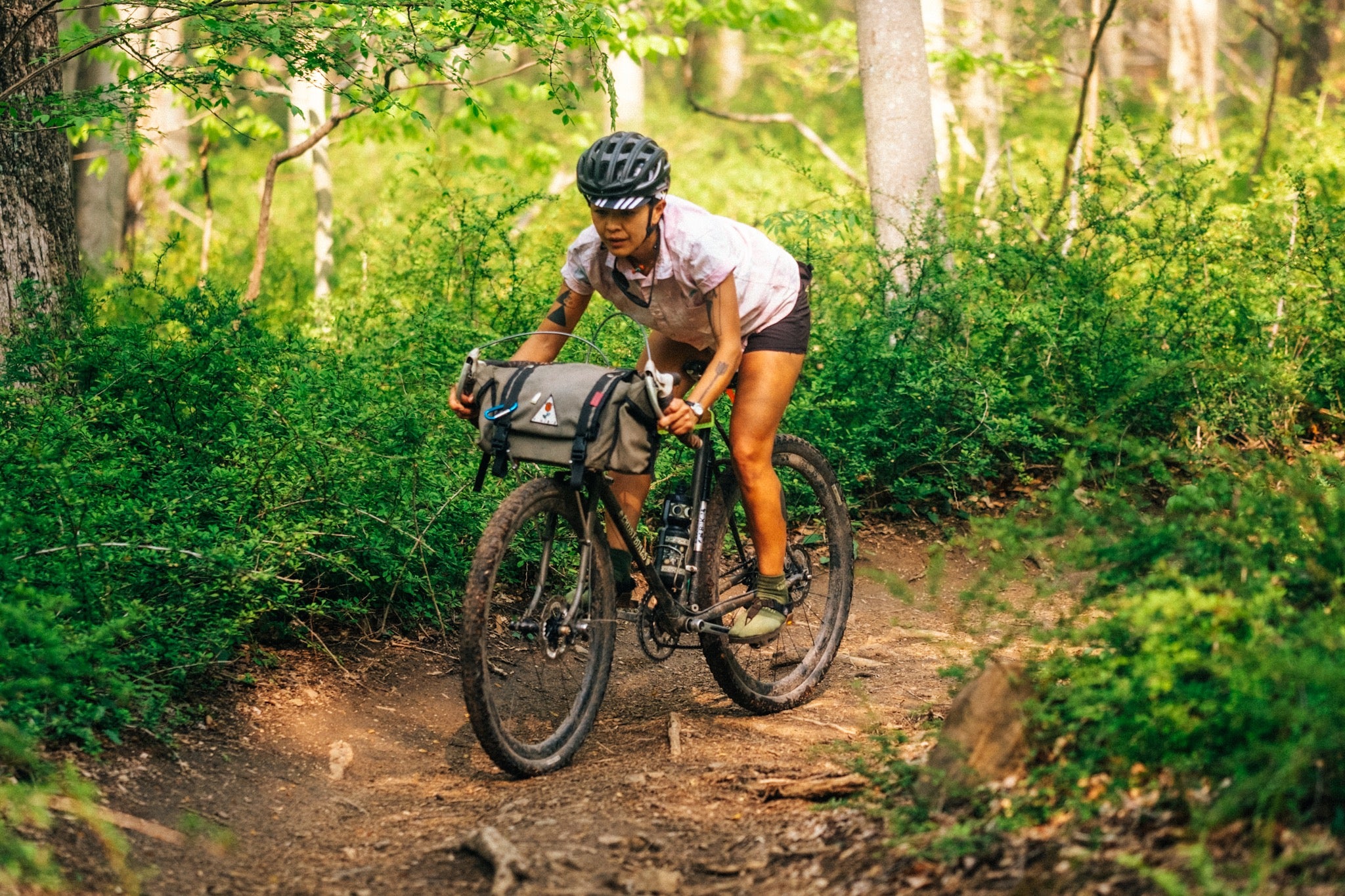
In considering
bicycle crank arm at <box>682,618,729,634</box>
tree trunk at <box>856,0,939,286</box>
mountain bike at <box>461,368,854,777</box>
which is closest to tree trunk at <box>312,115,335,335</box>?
tree trunk at <box>856,0,939,286</box>

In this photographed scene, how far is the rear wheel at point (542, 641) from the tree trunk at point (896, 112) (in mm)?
4333

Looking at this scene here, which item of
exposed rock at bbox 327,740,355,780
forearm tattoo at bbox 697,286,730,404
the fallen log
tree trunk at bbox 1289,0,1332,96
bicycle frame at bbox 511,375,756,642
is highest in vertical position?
tree trunk at bbox 1289,0,1332,96

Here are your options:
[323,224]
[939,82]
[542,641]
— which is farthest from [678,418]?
[939,82]

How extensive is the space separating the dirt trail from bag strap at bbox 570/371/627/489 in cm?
111

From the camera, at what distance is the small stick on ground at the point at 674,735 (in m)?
4.44

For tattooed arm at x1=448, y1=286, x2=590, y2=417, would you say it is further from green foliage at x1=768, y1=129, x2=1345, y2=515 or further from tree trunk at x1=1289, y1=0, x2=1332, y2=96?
tree trunk at x1=1289, y1=0, x2=1332, y2=96

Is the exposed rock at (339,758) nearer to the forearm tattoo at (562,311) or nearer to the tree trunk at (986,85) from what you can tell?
the forearm tattoo at (562,311)

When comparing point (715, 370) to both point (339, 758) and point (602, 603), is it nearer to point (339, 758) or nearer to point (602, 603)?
point (602, 603)

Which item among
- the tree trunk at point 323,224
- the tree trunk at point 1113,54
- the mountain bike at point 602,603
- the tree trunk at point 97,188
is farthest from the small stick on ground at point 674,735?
the tree trunk at point 1113,54

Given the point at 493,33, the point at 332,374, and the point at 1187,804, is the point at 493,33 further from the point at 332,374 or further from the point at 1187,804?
the point at 1187,804

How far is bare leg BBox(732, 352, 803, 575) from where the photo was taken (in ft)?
15.3

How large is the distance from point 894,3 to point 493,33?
3183 mm

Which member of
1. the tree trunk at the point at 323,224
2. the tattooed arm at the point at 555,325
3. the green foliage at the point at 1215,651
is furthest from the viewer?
the tree trunk at the point at 323,224

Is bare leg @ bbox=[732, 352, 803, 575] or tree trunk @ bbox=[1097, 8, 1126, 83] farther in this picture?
tree trunk @ bbox=[1097, 8, 1126, 83]
